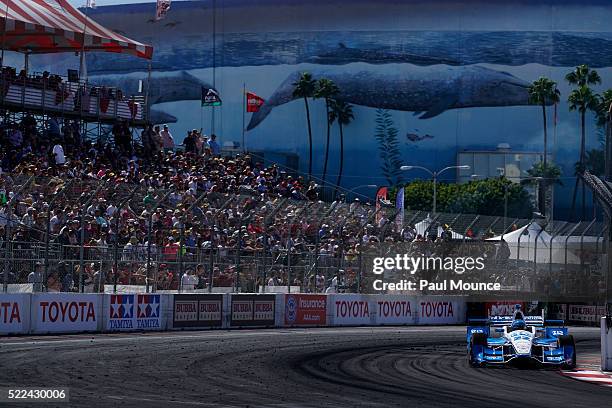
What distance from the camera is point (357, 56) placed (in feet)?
Result: 319

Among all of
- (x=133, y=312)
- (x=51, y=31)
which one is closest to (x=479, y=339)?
(x=133, y=312)

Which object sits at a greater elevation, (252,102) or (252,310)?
(252,102)

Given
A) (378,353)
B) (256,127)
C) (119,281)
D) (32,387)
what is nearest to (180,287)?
(119,281)

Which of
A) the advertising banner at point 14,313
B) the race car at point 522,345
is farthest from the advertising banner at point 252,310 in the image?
the race car at point 522,345

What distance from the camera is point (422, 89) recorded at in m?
97.1

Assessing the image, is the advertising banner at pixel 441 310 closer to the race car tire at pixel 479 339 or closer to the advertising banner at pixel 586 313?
the advertising banner at pixel 586 313

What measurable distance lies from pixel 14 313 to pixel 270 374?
30.1 feet

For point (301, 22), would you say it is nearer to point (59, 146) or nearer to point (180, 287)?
point (59, 146)

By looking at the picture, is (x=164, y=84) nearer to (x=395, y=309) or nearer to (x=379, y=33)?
(x=379, y=33)

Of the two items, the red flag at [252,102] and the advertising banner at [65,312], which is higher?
the red flag at [252,102]

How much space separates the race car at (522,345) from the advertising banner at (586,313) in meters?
20.6

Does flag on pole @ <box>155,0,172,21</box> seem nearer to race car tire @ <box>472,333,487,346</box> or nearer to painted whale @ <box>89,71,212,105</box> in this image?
painted whale @ <box>89,71,212,105</box>

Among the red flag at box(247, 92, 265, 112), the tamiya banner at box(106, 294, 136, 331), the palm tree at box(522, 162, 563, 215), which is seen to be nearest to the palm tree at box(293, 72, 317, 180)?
the red flag at box(247, 92, 265, 112)

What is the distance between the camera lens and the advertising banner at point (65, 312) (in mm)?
25734
